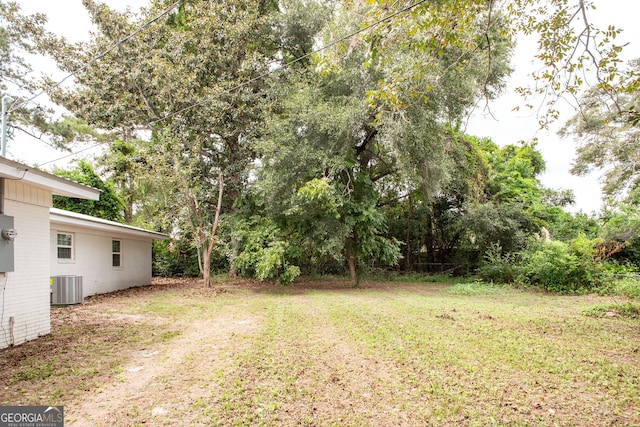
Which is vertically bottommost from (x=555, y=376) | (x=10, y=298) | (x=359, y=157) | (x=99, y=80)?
(x=555, y=376)

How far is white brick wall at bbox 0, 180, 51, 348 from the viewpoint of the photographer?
4.62 metres

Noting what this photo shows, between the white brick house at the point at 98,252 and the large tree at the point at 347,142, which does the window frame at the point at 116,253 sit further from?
the large tree at the point at 347,142

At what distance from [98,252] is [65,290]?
2.49 metres

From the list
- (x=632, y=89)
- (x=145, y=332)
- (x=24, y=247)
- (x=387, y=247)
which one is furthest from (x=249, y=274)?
(x=632, y=89)

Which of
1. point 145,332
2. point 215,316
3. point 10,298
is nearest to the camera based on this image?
point 10,298

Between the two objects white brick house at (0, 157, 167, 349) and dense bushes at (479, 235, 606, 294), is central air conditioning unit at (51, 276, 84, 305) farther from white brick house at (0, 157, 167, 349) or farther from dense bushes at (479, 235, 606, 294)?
dense bushes at (479, 235, 606, 294)

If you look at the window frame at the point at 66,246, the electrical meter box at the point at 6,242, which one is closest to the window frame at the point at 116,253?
the window frame at the point at 66,246

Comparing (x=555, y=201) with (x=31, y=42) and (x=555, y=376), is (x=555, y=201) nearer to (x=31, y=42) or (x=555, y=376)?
(x=555, y=376)

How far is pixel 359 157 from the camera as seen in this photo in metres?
12.6

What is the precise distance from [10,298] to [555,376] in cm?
672

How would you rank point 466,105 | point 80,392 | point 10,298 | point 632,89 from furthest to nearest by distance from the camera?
point 466,105, point 10,298, point 632,89, point 80,392

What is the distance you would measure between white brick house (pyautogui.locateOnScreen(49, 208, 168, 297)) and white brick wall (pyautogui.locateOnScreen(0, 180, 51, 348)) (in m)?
3.57

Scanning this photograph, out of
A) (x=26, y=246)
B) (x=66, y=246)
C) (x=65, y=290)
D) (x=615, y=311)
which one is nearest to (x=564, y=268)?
(x=615, y=311)

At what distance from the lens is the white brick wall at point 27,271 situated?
462 centimetres
